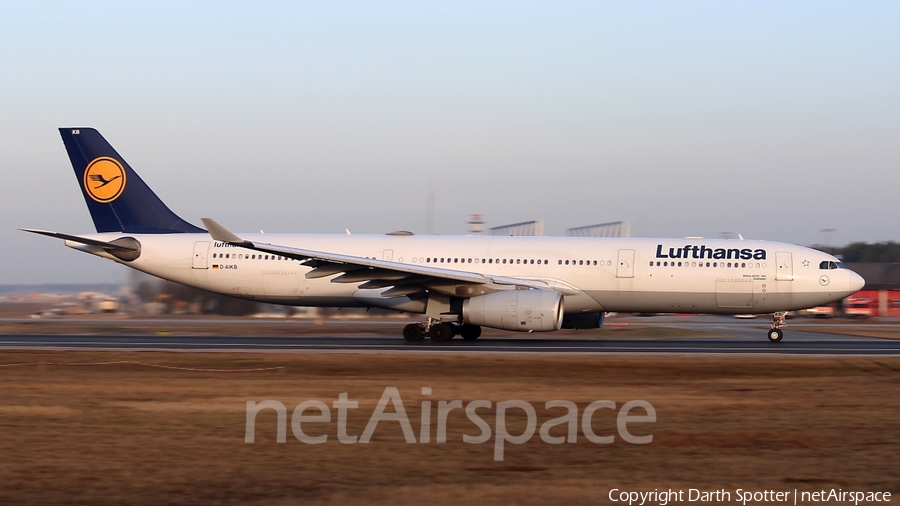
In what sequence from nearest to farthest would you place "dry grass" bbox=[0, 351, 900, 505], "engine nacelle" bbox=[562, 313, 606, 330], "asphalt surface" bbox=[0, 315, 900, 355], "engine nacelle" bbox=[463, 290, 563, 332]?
"dry grass" bbox=[0, 351, 900, 505]
"asphalt surface" bbox=[0, 315, 900, 355]
"engine nacelle" bbox=[463, 290, 563, 332]
"engine nacelle" bbox=[562, 313, 606, 330]

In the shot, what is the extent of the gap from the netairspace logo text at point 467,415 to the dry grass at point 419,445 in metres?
0.14

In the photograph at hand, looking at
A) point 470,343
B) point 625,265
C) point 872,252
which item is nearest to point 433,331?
point 470,343

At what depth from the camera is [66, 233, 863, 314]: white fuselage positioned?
2542 cm

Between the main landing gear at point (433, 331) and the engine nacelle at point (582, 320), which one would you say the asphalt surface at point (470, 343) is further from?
the engine nacelle at point (582, 320)

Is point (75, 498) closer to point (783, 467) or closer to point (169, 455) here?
point (169, 455)

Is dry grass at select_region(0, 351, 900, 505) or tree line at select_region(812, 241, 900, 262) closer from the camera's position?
dry grass at select_region(0, 351, 900, 505)

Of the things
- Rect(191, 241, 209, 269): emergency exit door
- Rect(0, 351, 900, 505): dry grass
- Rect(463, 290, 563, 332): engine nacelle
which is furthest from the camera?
Rect(191, 241, 209, 269): emergency exit door

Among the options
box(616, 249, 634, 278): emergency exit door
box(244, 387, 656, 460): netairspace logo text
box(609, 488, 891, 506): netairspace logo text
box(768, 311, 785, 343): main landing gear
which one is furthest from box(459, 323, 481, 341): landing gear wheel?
box(609, 488, 891, 506): netairspace logo text

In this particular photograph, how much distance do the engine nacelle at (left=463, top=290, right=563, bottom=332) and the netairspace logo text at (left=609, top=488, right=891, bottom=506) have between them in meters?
15.0

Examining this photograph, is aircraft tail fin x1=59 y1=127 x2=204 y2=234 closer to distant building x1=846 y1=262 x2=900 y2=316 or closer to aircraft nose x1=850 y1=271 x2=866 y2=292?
aircraft nose x1=850 y1=271 x2=866 y2=292

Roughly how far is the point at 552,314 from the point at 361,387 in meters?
9.54

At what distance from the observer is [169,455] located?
9031 mm

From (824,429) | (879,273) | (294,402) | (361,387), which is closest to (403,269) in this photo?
(361,387)

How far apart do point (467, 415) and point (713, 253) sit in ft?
53.3
